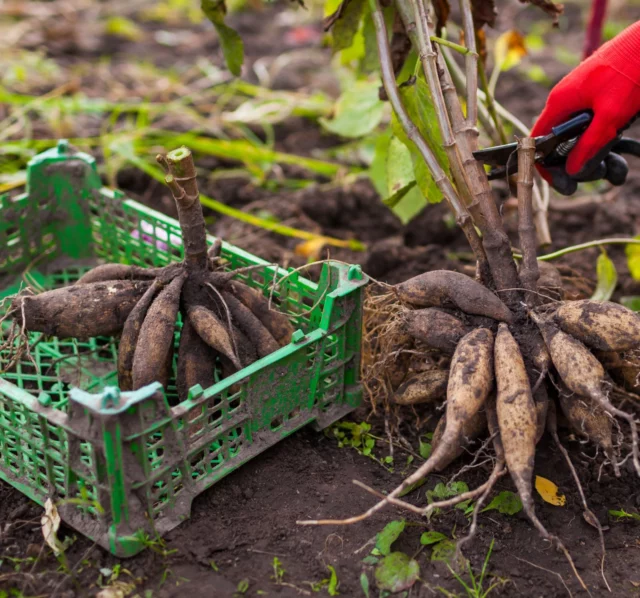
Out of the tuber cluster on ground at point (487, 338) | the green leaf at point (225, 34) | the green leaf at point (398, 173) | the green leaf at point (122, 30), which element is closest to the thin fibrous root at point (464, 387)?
the tuber cluster on ground at point (487, 338)

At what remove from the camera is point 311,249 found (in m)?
2.32

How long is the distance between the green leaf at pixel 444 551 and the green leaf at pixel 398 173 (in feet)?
2.73

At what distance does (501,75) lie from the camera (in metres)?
3.59

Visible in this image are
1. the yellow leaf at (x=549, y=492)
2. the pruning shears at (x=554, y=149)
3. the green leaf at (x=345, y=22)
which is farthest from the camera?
the green leaf at (x=345, y=22)

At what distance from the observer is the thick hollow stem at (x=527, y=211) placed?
156cm

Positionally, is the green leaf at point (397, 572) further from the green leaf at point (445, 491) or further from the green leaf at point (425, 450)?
the green leaf at point (425, 450)

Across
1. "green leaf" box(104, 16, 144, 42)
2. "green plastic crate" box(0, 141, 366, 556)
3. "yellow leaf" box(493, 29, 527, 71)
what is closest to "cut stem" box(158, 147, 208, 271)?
"green plastic crate" box(0, 141, 366, 556)

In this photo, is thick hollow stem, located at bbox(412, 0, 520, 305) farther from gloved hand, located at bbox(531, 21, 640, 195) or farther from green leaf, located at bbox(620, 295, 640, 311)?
green leaf, located at bbox(620, 295, 640, 311)

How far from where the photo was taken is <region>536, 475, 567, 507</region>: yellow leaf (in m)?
1.53

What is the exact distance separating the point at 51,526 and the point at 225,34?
1.24 m

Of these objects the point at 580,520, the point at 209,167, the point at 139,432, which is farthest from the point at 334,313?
the point at 209,167

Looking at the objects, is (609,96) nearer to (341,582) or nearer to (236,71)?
(236,71)

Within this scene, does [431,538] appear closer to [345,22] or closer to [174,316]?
[174,316]

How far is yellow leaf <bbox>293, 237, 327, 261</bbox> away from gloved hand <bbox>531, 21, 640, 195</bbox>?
82 centimetres
